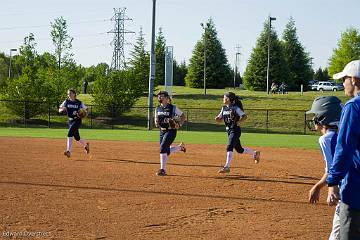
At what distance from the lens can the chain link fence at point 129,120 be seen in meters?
36.6

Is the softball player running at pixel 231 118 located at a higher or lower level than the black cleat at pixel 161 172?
higher

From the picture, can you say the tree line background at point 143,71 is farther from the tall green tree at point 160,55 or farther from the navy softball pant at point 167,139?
the navy softball pant at point 167,139

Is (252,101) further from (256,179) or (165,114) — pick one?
(256,179)

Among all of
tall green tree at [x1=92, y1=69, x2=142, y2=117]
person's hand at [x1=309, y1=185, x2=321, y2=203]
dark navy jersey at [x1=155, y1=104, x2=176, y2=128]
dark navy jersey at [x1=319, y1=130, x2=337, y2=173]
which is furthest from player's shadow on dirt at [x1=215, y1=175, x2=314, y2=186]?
tall green tree at [x1=92, y1=69, x2=142, y2=117]

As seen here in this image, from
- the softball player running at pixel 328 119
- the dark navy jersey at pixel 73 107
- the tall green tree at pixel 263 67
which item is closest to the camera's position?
the softball player running at pixel 328 119

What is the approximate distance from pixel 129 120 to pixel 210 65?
32.1 m

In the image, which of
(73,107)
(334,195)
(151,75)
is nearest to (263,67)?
(151,75)

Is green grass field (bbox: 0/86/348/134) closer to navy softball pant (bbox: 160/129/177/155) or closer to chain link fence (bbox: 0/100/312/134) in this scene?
chain link fence (bbox: 0/100/312/134)

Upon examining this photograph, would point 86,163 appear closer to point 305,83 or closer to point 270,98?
point 270,98

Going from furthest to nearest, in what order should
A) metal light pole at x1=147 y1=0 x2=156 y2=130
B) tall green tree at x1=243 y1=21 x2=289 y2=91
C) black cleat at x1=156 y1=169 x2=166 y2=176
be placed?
tall green tree at x1=243 y1=21 x2=289 y2=91 → metal light pole at x1=147 y1=0 x2=156 y2=130 → black cleat at x1=156 y1=169 x2=166 y2=176

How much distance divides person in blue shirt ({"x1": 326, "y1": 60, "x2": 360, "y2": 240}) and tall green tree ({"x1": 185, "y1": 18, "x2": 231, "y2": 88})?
6562 cm

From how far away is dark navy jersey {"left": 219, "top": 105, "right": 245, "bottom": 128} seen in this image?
1210 cm

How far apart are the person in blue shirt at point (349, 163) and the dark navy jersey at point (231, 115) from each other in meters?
8.18

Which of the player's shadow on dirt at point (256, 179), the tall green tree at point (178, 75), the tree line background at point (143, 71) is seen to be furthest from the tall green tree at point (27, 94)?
the tall green tree at point (178, 75)
